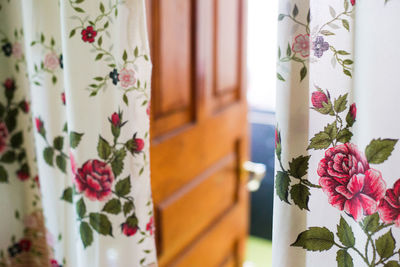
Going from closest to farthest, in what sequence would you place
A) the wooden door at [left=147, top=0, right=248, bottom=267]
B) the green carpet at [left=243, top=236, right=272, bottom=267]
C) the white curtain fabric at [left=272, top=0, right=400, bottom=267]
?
the white curtain fabric at [left=272, top=0, right=400, bottom=267] < the wooden door at [left=147, top=0, right=248, bottom=267] < the green carpet at [left=243, top=236, right=272, bottom=267]

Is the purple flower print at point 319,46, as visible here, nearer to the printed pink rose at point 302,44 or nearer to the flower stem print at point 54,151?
the printed pink rose at point 302,44

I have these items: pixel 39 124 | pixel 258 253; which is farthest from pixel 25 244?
pixel 258 253

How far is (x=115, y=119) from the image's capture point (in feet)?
2.35

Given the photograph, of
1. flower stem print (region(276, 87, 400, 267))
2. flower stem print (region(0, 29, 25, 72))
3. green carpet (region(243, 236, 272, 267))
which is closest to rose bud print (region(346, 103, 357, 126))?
flower stem print (region(276, 87, 400, 267))

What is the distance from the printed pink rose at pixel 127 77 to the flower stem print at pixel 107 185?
0.05 metres

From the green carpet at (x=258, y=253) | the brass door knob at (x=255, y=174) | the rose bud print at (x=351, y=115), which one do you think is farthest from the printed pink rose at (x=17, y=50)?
the green carpet at (x=258, y=253)

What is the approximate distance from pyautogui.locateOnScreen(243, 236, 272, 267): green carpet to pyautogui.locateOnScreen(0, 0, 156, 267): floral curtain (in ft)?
5.67

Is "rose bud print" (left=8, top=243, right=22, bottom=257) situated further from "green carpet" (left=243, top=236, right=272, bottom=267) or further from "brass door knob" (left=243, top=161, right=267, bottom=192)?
"green carpet" (left=243, top=236, right=272, bottom=267)

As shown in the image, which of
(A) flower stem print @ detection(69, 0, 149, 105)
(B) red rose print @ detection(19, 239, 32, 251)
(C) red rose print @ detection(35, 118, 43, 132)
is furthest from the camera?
(B) red rose print @ detection(19, 239, 32, 251)

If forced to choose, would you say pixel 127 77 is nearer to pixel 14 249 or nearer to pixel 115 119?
pixel 115 119

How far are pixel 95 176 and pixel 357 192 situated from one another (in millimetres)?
424

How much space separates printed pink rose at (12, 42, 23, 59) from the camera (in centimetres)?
82

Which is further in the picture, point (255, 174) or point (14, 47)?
point (255, 174)

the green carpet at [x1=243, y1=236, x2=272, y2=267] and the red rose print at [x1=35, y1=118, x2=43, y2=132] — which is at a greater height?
the red rose print at [x1=35, y1=118, x2=43, y2=132]
